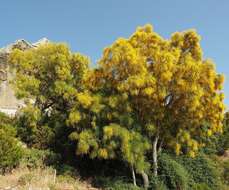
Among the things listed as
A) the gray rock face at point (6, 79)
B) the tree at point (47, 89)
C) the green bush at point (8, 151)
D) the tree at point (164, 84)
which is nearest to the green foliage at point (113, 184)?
the tree at point (164, 84)

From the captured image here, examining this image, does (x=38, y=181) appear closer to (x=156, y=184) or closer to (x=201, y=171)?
(x=156, y=184)

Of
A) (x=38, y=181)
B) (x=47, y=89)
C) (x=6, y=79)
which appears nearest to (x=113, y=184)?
(x=38, y=181)

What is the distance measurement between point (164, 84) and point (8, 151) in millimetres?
5604

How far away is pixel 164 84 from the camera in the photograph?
9859mm

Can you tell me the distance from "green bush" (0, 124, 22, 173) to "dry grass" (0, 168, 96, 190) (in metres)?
0.32

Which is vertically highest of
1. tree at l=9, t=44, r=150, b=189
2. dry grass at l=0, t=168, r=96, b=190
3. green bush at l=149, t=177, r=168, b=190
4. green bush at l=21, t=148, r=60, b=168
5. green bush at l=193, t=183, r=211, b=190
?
tree at l=9, t=44, r=150, b=189

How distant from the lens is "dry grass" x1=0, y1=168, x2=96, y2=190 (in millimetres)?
8078

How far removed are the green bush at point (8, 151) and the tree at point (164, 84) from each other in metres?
3.39

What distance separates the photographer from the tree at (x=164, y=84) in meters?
9.63

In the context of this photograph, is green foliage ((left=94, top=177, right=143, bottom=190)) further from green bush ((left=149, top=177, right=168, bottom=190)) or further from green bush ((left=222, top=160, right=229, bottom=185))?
green bush ((left=222, top=160, right=229, bottom=185))

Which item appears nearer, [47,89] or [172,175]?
[172,175]

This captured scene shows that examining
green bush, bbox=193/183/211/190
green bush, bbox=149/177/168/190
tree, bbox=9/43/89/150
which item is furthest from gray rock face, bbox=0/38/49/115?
green bush, bbox=193/183/211/190

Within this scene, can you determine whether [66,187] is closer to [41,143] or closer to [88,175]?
[88,175]

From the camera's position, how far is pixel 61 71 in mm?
12422
